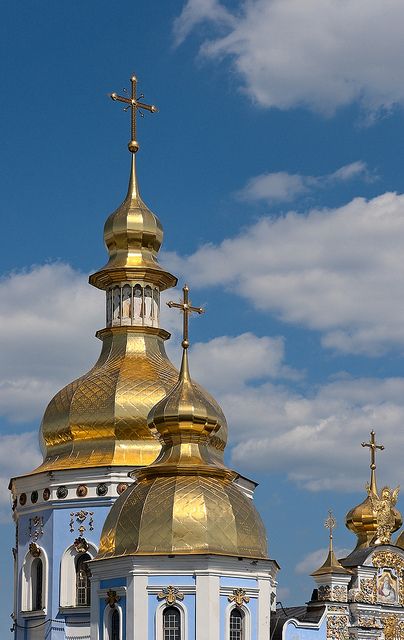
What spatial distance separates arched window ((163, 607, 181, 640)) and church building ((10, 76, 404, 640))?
1.2 inches

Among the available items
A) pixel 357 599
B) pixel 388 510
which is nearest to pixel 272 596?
pixel 357 599

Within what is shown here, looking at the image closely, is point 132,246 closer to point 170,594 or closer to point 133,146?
point 133,146

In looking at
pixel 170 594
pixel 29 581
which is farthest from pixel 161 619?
pixel 29 581

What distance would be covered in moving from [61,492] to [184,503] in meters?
7.61

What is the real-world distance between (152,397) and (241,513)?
712cm

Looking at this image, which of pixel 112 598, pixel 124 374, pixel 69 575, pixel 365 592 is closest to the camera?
pixel 112 598

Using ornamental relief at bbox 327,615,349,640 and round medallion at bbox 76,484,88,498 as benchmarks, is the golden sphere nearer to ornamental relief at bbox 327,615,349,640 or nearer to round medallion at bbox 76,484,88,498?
round medallion at bbox 76,484,88,498

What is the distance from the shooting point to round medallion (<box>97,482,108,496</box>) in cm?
4262

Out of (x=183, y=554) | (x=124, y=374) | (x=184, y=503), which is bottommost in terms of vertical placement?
(x=183, y=554)

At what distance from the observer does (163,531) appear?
36062 mm

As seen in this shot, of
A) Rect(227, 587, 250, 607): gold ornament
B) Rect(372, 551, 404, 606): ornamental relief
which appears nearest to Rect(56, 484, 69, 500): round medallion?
Rect(372, 551, 404, 606): ornamental relief

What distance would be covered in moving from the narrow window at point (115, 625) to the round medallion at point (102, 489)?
21.5 ft

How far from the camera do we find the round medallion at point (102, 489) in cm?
Result: 4262

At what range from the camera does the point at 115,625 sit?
36.3m
